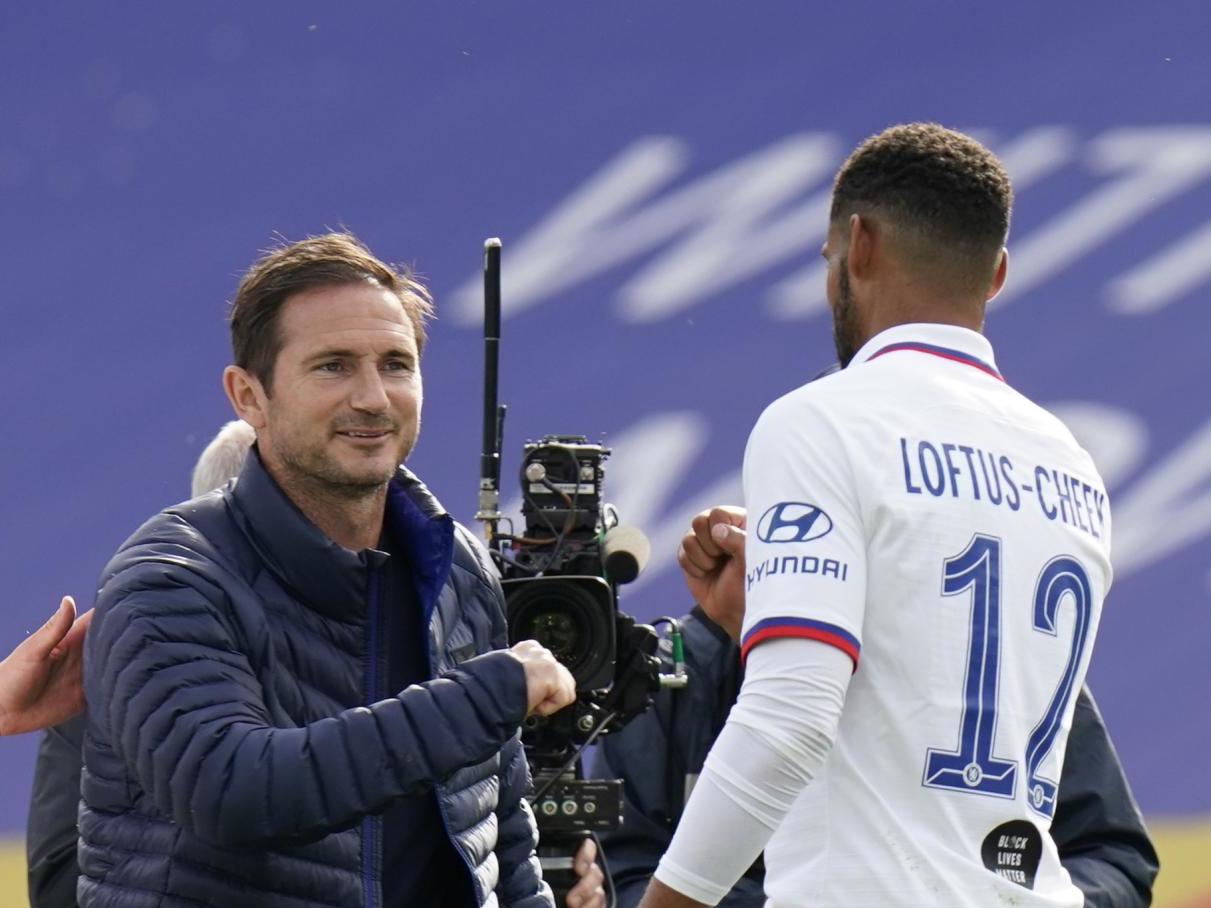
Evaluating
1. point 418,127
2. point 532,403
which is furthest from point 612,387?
point 418,127

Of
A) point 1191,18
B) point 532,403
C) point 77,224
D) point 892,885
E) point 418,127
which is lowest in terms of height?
point 892,885

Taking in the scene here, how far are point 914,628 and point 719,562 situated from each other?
0.38 meters

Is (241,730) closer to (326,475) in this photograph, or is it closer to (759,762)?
(326,475)

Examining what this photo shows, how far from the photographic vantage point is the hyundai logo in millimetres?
1860

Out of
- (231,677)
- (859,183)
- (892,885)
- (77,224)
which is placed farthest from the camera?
(77,224)

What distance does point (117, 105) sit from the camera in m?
4.64

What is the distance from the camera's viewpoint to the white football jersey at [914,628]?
6.07ft

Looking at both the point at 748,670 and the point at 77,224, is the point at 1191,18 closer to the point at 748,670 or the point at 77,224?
the point at 77,224

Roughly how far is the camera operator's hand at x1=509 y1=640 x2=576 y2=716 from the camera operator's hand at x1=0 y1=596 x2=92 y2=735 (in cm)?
54

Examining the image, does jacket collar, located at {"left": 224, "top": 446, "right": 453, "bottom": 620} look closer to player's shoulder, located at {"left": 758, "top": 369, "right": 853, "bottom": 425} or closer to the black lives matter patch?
player's shoulder, located at {"left": 758, "top": 369, "right": 853, "bottom": 425}

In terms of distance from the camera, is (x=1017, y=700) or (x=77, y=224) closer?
(x=1017, y=700)

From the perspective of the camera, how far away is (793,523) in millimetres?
1877

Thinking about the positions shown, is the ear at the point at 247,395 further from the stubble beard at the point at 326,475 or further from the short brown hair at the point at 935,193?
the short brown hair at the point at 935,193

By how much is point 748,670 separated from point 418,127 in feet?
10.2
